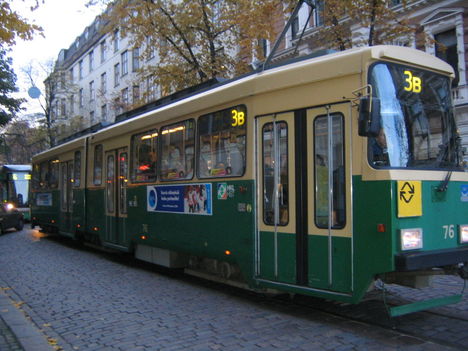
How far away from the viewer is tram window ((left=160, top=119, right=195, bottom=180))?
7.75m

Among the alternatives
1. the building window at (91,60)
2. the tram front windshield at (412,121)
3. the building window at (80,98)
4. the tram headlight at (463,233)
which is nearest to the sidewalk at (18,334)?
the tram front windshield at (412,121)

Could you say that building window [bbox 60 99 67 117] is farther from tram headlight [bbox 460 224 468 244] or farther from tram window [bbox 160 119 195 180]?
tram headlight [bbox 460 224 468 244]

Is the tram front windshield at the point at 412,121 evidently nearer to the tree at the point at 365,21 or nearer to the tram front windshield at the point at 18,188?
the tree at the point at 365,21

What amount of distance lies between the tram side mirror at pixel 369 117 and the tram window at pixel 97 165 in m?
8.18

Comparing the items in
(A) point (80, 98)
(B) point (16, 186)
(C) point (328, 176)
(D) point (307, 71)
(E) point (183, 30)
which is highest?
(A) point (80, 98)

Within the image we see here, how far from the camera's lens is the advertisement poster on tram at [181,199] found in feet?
24.0

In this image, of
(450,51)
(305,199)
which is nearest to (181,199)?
(305,199)

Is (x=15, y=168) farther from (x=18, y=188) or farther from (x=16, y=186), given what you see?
(x=18, y=188)

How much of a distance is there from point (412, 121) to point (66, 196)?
1144 centimetres

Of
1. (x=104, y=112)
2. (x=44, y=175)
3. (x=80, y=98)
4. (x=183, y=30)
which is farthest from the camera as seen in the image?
(x=80, y=98)

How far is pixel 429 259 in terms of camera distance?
5051 millimetres

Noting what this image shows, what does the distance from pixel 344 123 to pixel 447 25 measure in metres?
15.4

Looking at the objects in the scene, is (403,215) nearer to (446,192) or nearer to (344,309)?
(446,192)

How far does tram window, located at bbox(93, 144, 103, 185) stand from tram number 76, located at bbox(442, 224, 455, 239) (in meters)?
8.50
